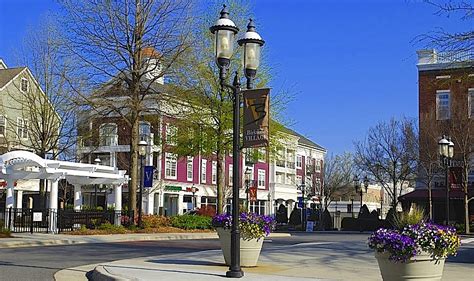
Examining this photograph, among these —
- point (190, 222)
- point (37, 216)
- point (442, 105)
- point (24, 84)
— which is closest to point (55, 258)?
point (37, 216)

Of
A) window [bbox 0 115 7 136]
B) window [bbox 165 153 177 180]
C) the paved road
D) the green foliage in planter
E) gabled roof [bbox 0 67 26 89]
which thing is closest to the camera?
the green foliage in planter

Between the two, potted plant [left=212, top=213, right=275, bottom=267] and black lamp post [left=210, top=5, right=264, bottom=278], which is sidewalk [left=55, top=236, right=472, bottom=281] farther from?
black lamp post [left=210, top=5, right=264, bottom=278]

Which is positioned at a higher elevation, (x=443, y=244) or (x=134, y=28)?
(x=134, y=28)

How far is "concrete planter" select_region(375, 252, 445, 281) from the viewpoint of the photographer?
1071 centimetres

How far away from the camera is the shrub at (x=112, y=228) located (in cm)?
3328

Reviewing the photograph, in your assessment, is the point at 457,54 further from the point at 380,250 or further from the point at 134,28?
the point at 134,28

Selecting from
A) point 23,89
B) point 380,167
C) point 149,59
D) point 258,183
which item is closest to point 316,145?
point 258,183

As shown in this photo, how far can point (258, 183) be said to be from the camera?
270 feet

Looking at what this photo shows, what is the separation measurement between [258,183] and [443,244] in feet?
235

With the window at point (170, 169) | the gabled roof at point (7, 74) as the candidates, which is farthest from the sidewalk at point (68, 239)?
the window at point (170, 169)

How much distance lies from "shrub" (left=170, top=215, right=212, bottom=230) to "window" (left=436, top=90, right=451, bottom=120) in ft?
68.9

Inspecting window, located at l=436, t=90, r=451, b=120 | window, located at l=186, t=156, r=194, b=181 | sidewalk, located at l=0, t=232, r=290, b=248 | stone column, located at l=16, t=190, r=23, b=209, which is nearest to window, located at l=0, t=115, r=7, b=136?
stone column, located at l=16, t=190, r=23, b=209

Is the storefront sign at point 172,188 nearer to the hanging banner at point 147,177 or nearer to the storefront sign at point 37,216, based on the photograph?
the hanging banner at point 147,177

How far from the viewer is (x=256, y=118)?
44.3ft
